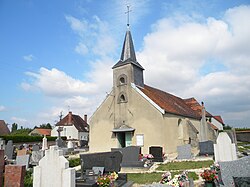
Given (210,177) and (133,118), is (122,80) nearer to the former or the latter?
(133,118)

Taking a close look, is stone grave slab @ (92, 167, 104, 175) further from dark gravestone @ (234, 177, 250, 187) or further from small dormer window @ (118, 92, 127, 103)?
small dormer window @ (118, 92, 127, 103)

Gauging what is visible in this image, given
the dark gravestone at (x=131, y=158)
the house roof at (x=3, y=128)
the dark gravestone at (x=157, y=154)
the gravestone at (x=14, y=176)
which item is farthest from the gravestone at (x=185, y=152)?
the house roof at (x=3, y=128)

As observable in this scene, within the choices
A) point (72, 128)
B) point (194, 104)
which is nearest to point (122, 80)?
point (194, 104)

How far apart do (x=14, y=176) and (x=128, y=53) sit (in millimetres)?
18887

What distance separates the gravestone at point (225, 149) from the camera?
9203mm

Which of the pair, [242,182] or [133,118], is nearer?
[242,182]

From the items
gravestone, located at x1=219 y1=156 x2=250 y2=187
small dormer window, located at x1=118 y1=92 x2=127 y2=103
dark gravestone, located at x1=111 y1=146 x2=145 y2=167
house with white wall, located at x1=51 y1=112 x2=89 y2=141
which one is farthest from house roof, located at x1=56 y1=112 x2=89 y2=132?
gravestone, located at x1=219 y1=156 x2=250 y2=187

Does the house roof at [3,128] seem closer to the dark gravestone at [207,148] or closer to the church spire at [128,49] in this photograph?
the church spire at [128,49]

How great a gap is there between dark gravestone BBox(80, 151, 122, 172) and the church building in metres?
8.44

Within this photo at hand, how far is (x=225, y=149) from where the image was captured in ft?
30.4

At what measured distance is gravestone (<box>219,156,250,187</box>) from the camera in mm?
6266

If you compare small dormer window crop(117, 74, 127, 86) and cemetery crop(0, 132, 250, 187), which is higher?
small dormer window crop(117, 74, 127, 86)

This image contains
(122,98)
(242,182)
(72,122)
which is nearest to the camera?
(242,182)

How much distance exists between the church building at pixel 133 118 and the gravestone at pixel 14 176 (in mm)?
14096
